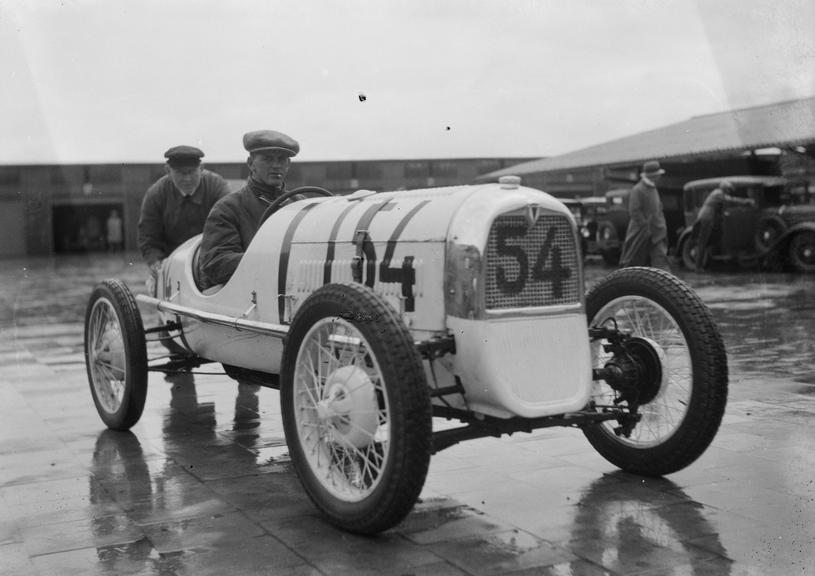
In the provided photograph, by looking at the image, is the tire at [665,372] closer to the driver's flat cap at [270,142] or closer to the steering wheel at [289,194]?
the steering wheel at [289,194]

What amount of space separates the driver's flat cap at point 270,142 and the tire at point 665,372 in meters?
2.01

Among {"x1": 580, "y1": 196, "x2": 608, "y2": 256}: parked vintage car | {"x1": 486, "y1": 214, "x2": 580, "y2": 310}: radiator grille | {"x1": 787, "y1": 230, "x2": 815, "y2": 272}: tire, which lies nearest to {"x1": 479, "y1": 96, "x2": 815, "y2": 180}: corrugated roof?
{"x1": 580, "y1": 196, "x2": 608, "y2": 256}: parked vintage car

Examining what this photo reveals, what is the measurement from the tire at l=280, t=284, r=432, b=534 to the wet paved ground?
6.6 inches

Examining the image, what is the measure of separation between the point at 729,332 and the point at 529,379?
6.43 meters

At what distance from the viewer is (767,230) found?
19.3 meters

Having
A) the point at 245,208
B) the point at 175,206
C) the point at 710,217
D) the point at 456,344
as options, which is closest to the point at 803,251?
the point at 710,217

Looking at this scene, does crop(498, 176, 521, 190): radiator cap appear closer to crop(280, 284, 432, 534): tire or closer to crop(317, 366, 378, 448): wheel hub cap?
crop(280, 284, 432, 534): tire

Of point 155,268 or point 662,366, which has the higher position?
point 155,268

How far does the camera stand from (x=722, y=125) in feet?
93.9

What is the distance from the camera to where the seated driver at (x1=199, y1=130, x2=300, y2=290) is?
5.21 m

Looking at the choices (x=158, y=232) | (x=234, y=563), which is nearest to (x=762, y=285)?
A: (x=158, y=232)

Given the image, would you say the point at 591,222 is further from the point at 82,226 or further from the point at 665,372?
the point at 82,226

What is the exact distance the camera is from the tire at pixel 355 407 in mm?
3166

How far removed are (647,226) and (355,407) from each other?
946cm
